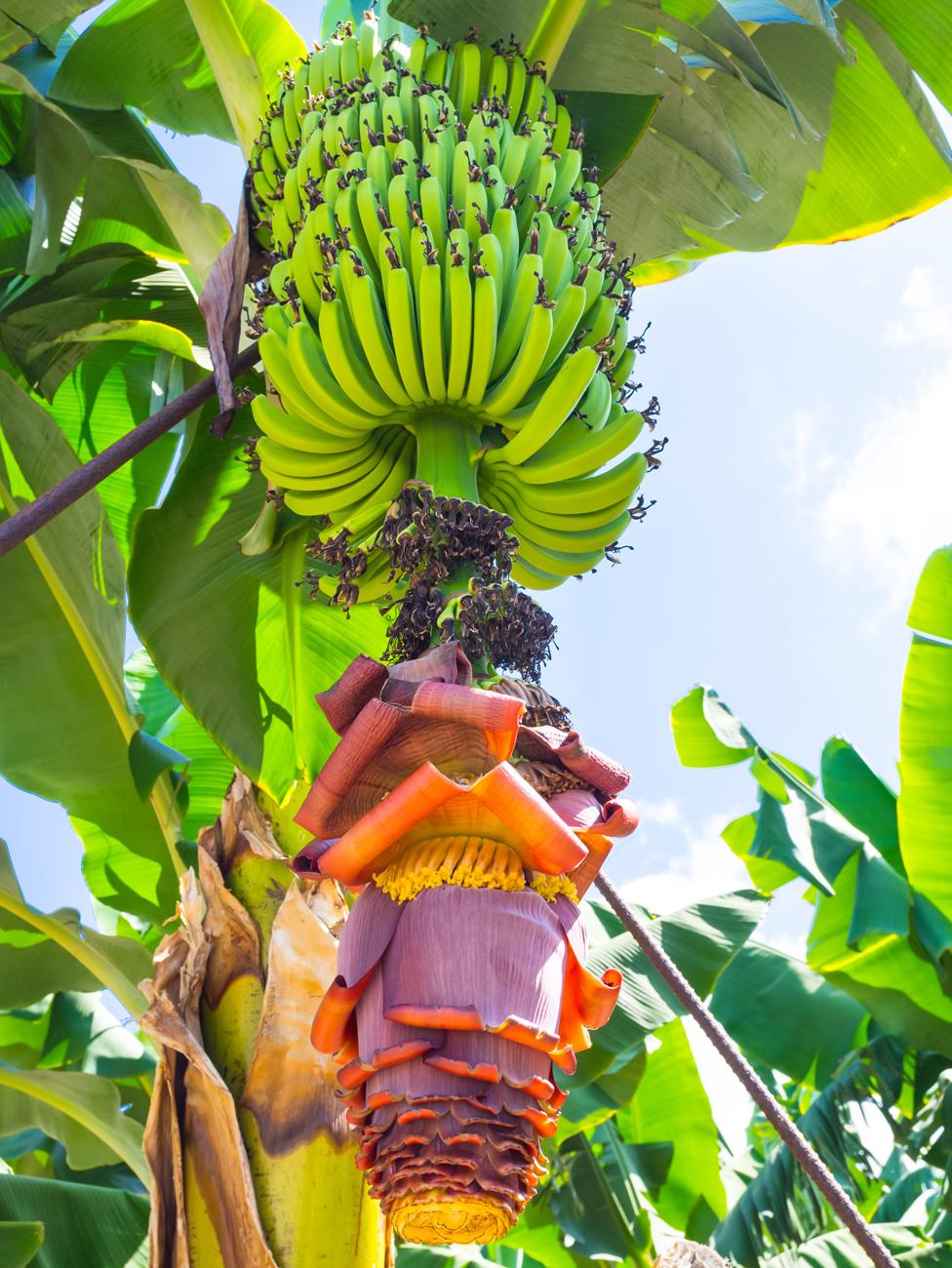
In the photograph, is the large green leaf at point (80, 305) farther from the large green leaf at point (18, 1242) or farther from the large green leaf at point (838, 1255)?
the large green leaf at point (838, 1255)

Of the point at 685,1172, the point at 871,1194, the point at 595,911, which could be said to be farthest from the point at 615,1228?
the point at 871,1194

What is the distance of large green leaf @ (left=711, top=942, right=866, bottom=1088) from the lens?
4.02m

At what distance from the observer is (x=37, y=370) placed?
2.58m

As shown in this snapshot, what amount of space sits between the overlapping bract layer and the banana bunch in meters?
0.39

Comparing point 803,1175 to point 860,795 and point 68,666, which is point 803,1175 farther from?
point 68,666

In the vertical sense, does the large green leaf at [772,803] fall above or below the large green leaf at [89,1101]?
above

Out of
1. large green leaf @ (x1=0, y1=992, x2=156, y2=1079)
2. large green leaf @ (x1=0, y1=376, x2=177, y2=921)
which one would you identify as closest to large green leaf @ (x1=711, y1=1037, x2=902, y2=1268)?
large green leaf @ (x1=0, y1=992, x2=156, y2=1079)

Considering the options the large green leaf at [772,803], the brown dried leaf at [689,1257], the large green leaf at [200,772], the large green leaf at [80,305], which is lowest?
the brown dried leaf at [689,1257]

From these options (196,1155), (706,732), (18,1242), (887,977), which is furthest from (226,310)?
(887,977)

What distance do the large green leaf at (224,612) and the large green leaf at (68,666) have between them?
38 cm

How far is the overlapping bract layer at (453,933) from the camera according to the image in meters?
0.92

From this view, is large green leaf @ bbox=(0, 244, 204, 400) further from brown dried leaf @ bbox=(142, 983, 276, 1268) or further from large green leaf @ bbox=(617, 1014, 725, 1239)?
large green leaf @ bbox=(617, 1014, 725, 1239)

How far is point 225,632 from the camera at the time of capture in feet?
7.07

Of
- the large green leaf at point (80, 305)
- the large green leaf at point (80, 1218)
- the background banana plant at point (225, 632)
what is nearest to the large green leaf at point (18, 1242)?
the background banana plant at point (225, 632)
